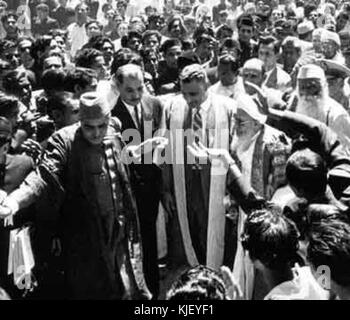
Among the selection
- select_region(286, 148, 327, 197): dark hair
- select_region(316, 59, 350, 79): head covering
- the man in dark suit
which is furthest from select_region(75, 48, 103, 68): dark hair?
select_region(286, 148, 327, 197): dark hair

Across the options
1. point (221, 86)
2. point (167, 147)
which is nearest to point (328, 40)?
point (221, 86)

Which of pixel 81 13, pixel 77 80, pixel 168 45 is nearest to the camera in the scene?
pixel 77 80

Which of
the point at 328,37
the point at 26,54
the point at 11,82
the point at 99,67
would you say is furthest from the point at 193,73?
the point at 26,54

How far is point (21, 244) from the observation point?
3.92 meters

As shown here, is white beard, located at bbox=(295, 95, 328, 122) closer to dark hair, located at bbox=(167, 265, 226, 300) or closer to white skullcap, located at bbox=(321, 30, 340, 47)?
white skullcap, located at bbox=(321, 30, 340, 47)

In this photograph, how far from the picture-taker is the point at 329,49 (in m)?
6.94

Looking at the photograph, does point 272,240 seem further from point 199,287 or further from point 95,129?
point 95,129

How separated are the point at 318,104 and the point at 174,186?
123 centimetres

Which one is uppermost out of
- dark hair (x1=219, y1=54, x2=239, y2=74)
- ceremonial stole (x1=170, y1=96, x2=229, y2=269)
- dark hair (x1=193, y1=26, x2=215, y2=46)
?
dark hair (x1=219, y1=54, x2=239, y2=74)

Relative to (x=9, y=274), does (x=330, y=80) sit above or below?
above

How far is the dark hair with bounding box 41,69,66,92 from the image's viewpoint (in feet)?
16.2

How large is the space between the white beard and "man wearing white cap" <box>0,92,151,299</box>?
1645mm
